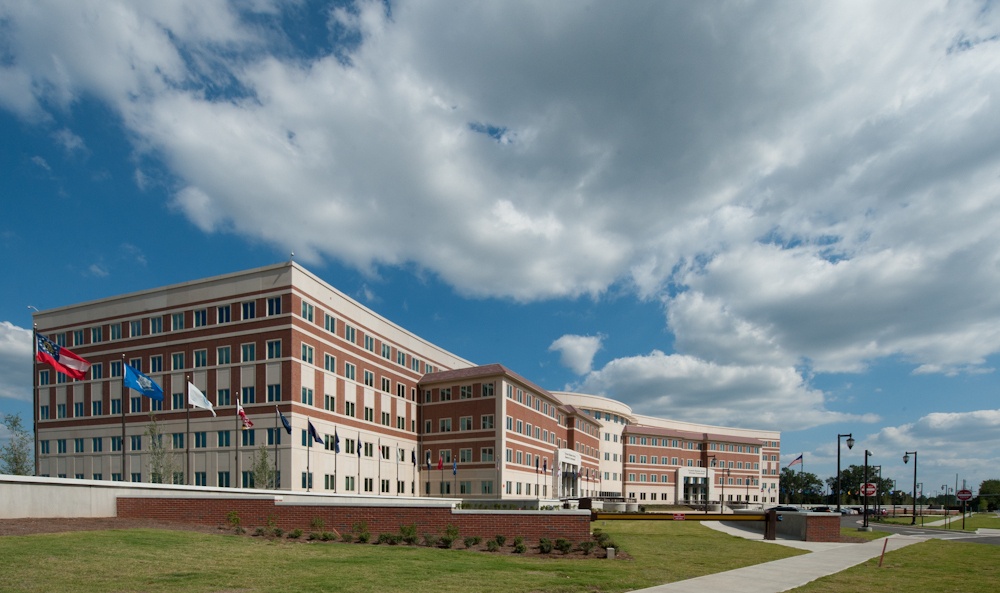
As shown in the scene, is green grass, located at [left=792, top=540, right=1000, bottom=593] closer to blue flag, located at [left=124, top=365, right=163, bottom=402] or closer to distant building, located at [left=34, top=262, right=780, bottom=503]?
blue flag, located at [left=124, top=365, right=163, bottom=402]

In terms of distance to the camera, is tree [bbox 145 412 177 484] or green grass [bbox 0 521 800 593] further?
tree [bbox 145 412 177 484]

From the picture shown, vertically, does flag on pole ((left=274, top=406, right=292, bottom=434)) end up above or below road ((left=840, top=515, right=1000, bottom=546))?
above

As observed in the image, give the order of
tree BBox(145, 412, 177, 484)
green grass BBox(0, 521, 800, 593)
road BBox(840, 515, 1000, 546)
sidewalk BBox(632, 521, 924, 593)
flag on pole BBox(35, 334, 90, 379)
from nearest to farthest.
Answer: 1. green grass BBox(0, 521, 800, 593)
2. sidewalk BBox(632, 521, 924, 593)
3. flag on pole BBox(35, 334, 90, 379)
4. road BBox(840, 515, 1000, 546)
5. tree BBox(145, 412, 177, 484)

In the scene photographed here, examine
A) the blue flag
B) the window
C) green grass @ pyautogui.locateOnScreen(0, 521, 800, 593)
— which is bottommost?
green grass @ pyautogui.locateOnScreen(0, 521, 800, 593)

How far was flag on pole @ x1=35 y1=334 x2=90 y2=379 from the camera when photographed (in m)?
31.7

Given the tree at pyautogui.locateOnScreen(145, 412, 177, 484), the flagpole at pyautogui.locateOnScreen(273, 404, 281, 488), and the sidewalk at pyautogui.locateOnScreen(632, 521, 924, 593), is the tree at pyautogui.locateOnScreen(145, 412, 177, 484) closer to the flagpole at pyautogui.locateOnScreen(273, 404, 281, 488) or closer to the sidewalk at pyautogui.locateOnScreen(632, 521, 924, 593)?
the flagpole at pyautogui.locateOnScreen(273, 404, 281, 488)

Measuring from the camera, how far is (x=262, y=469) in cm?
4994

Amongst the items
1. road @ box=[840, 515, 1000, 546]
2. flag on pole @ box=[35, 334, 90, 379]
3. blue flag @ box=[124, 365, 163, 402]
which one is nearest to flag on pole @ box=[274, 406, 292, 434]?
blue flag @ box=[124, 365, 163, 402]

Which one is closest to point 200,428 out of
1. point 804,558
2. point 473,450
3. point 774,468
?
point 473,450

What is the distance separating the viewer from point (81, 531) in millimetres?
19078

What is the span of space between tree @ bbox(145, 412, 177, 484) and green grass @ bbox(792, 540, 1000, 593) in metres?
47.3

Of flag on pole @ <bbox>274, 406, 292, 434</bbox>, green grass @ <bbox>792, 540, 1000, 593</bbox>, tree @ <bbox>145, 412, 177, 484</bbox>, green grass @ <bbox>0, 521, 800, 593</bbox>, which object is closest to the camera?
green grass @ <bbox>0, 521, 800, 593</bbox>

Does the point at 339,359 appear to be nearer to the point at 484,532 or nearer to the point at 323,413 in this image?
the point at 323,413

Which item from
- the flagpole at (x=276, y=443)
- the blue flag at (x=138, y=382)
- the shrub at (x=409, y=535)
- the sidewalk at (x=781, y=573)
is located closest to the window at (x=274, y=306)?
the flagpole at (x=276, y=443)
